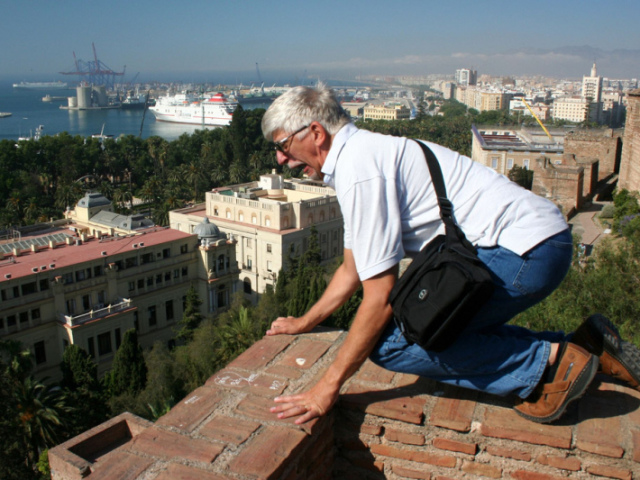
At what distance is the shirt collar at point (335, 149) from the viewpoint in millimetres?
2053

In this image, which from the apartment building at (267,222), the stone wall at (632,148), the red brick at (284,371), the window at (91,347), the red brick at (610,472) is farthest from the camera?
the apartment building at (267,222)

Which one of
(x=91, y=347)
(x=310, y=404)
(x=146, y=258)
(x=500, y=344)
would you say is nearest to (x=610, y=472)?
(x=500, y=344)

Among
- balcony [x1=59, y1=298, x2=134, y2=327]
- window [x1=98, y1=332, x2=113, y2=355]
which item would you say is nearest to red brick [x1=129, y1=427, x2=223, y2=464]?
balcony [x1=59, y1=298, x2=134, y2=327]

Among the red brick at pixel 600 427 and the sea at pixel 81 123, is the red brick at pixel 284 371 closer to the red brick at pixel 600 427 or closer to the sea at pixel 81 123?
the red brick at pixel 600 427

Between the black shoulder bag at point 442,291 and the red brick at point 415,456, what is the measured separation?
0.43 metres

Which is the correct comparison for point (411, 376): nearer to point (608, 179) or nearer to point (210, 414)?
point (210, 414)

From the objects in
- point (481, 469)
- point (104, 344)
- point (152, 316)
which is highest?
point (481, 469)

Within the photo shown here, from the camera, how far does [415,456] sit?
84.4 inches

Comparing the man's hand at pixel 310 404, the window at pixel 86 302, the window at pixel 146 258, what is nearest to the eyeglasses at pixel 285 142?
the man's hand at pixel 310 404

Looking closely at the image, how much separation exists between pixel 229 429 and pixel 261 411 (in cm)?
14

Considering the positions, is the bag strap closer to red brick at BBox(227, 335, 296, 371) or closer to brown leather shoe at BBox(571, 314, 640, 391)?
brown leather shoe at BBox(571, 314, 640, 391)

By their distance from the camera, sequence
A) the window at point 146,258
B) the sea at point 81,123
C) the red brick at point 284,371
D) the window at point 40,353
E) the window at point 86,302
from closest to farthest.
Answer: the red brick at point 284,371 < the window at point 40,353 < the window at point 86,302 < the window at point 146,258 < the sea at point 81,123

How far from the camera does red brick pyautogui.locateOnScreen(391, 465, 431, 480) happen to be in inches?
84.6

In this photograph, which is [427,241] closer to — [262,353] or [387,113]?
[262,353]
